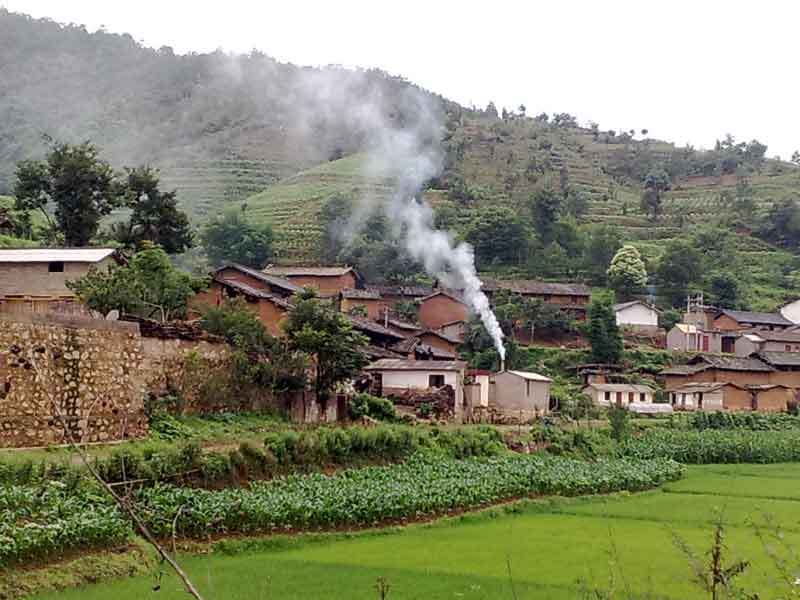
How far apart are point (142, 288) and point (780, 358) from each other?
116ft

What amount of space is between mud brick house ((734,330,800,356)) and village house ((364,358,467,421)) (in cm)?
2391

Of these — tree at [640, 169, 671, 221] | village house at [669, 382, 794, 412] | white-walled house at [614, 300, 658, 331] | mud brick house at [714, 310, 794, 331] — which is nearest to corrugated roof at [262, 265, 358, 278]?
white-walled house at [614, 300, 658, 331]

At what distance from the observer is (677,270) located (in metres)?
63.4

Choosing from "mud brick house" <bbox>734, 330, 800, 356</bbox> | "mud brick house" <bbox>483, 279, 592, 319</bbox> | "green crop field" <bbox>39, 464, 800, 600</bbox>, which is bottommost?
"green crop field" <bbox>39, 464, 800, 600</bbox>

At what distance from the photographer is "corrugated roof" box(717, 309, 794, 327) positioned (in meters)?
58.2

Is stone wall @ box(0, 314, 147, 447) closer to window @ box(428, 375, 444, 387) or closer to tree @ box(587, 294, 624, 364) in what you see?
window @ box(428, 375, 444, 387)

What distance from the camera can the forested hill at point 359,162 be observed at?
69.2 meters

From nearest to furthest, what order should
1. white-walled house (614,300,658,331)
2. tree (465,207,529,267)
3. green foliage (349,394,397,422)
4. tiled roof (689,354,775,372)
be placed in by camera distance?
1. green foliage (349,394,397,422)
2. tiled roof (689,354,775,372)
3. white-walled house (614,300,658,331)
4. tree (465,207,529,267)

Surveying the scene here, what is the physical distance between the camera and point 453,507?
21.8 meters

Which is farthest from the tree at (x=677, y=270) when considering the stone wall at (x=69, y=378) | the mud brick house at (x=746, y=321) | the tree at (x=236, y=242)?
the stone wall at (x=69, y=378)

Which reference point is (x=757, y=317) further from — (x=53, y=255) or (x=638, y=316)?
(x=53, y=255)

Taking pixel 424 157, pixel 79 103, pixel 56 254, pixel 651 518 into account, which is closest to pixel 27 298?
pixel 56 254

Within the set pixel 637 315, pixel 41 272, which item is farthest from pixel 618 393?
pixel 41 272

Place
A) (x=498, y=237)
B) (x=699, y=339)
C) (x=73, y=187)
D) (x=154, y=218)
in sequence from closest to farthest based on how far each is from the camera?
1. (x=73, y=187)
2. (x=154, y=218)
3. (x=699, y=339)
4. (x=498, y=237)
